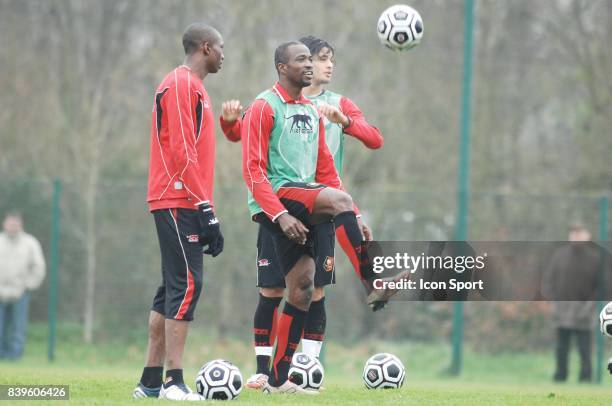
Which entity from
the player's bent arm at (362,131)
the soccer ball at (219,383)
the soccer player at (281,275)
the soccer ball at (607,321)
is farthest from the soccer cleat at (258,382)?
the soccer ball at (607,321)

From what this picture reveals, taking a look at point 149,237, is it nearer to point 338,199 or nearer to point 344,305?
point 344,305

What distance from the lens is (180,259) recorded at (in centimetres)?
709

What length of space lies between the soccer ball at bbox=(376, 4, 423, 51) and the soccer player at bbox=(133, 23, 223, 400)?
2.70 m

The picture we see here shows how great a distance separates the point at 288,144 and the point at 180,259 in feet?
4.34

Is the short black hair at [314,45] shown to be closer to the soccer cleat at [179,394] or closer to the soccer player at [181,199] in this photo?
the soccer player at [181,199]

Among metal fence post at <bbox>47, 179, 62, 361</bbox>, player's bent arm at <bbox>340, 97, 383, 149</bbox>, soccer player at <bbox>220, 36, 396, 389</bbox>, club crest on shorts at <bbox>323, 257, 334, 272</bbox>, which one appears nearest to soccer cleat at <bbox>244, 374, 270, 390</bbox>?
→ soccer player at <bbox>220, 36, 396, 389</bbox>

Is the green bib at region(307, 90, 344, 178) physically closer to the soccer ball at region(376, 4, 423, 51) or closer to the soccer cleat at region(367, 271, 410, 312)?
the soccer ball at region(376, 4, 423, 51)

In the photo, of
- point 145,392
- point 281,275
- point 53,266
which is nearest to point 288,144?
point 281,275

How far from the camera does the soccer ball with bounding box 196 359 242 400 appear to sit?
721cm

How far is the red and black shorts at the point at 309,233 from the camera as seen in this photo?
7632mm

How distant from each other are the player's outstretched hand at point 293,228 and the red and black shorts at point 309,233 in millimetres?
220

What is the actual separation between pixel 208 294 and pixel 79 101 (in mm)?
6889

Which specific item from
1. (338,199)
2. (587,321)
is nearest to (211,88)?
(587,321)

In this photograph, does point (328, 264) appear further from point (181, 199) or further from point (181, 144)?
point (181, 144)
